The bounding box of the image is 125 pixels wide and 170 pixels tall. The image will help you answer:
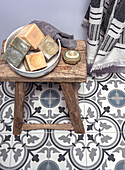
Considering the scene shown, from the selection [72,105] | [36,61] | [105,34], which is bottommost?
[72,105]

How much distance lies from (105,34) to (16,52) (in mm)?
420

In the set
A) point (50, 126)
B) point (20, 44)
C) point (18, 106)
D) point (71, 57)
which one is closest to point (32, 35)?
point (20, 44)

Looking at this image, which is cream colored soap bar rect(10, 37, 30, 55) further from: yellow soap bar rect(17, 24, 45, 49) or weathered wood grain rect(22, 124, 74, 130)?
weathered wood grain rect(22, 124, 74, 130)

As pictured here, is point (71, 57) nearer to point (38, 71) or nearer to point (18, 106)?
point (38, 71)

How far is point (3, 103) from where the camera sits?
4.00 feet

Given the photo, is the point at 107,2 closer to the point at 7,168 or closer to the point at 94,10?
the point at 94,10

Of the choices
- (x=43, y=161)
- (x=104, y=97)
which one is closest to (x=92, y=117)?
(x=104, y=97)

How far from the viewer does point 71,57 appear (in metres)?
0.82

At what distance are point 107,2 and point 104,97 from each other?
21.6 inches

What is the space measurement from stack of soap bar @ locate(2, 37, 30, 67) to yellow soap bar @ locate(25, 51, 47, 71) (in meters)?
0.02

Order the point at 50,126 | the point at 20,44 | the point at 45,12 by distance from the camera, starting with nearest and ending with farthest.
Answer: the point at 20,44 → the point at 45,12 → the point at 50,126

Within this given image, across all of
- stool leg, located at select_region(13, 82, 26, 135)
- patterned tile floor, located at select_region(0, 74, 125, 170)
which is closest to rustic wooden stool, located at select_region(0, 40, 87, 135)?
stool leg, located at select_region(13, 82, 26, 135)

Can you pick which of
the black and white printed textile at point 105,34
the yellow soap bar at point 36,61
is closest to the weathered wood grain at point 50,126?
the black and white printed textile at point 105,34

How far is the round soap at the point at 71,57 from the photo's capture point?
82 centimetres
